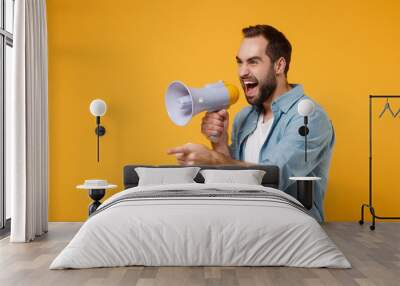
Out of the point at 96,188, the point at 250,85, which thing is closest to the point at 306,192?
the point at 250,85

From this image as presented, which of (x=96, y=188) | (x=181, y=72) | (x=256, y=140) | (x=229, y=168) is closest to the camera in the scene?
(x=96, y=188)

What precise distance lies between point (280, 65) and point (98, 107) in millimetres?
2312

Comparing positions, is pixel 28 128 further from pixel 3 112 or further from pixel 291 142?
pixel 291 142

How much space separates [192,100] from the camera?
6.95 meters

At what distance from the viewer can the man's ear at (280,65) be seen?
709 cm

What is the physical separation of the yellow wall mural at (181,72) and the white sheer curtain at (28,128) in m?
0.79

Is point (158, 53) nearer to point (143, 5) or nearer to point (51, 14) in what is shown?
point (143, 5)

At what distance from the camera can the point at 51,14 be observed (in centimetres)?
731

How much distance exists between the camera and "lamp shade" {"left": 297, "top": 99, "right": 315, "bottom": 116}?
676 centimetres

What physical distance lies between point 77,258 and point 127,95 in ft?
10.9

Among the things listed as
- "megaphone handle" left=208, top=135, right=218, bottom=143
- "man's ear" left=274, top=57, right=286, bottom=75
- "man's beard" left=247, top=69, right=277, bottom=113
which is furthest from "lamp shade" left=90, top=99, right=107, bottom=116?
"man's ear" left=274, top=57, right=286, bottom=75

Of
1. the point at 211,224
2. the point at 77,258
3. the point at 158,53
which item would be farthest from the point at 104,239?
the point at 158,53

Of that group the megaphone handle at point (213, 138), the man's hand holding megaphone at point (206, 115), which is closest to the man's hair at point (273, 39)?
the man's hand holding megaphone at point (206, 115)

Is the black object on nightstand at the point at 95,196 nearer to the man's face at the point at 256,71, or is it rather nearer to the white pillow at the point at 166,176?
the white pillow at the point at 166,176
